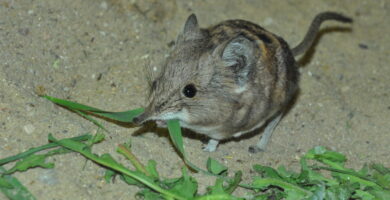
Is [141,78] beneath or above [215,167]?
above

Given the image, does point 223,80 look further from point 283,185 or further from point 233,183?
point 283,185

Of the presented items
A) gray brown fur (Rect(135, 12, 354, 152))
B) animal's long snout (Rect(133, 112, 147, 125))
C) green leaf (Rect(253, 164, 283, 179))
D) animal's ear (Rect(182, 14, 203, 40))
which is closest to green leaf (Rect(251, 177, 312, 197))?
green leaf (Rect(253, 164, 283, 179))

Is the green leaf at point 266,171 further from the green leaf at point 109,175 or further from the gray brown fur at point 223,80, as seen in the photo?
the green leaf at point 109,175

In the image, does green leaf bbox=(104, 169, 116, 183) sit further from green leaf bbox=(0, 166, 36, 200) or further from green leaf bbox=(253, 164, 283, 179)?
green leaf bbox=(253, 164, 283, 179)

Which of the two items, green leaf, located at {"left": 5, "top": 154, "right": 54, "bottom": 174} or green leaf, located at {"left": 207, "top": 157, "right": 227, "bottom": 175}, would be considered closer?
green leaf, located at {"left": 5, "top": 154, "right": 54, "bottom": 174}

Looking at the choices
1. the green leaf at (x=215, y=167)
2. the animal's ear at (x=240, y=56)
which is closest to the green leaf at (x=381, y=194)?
the green leaf at (x=215, y=167)

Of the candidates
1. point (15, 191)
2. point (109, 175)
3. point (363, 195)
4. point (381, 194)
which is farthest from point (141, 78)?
point (381, 194)

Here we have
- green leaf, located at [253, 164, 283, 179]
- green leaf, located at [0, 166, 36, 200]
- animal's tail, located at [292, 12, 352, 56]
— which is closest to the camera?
green leaf, located at [0, 166, 36, 200]
